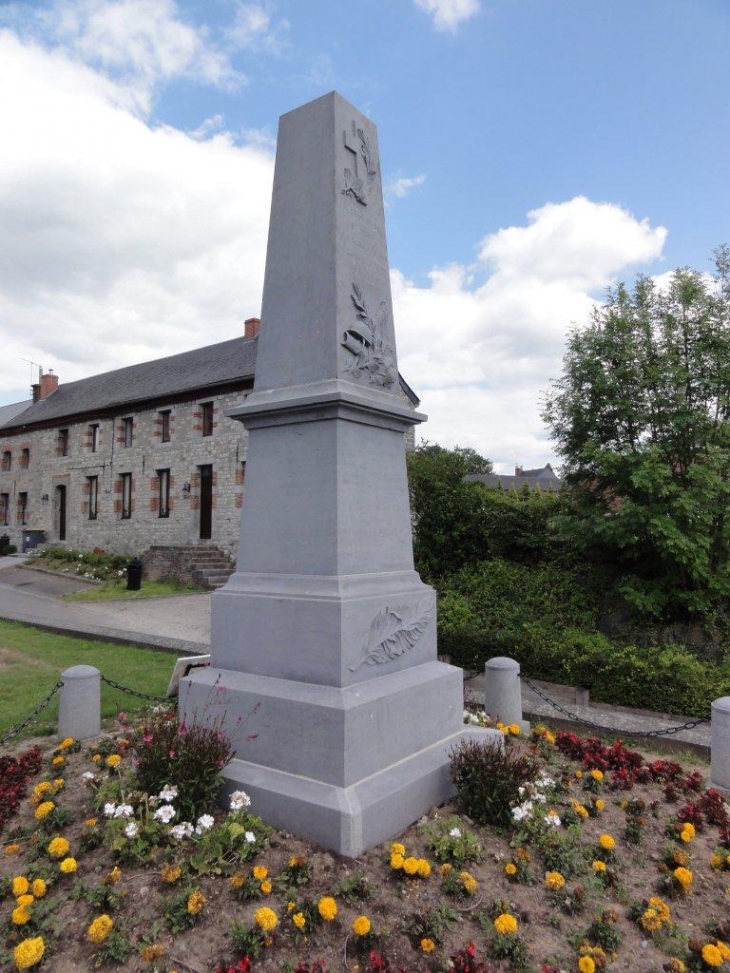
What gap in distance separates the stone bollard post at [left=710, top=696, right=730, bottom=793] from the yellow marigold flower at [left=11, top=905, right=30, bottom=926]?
438 centimetres

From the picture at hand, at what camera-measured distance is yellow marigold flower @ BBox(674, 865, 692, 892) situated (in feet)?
10.2

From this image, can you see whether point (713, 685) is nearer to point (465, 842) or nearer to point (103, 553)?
point (465, 842)

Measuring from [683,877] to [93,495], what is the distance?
2666cm

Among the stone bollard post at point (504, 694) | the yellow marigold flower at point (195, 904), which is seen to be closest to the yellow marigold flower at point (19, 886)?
the yellow marigold flower at point (195, 904)

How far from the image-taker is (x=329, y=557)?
3.96 metres

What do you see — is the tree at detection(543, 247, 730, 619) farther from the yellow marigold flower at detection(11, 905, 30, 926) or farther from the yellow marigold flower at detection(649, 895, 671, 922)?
the yellow marigold flower at detection(11, 905, 30, 926)

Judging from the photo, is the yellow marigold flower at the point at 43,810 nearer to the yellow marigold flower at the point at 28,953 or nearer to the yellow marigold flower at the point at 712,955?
the yellow marigold flower at the point at 28,953

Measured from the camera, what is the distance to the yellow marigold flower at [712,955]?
2541mm

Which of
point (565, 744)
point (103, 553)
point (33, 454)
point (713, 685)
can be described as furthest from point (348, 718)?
point (33, 454)

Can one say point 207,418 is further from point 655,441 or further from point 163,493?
point 655,441

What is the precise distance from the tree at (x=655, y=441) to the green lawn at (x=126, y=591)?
12206mm

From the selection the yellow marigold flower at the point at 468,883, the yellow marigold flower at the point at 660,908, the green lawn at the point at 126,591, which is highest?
the yellow marigold flower at the point at 468,883

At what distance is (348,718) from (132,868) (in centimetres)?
126

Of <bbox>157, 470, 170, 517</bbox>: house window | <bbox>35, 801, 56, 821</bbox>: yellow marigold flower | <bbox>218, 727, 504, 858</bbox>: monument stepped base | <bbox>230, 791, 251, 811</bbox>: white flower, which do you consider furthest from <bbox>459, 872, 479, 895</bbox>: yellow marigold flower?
<bbox>157, 470, 170, 517</bbox>: house window
